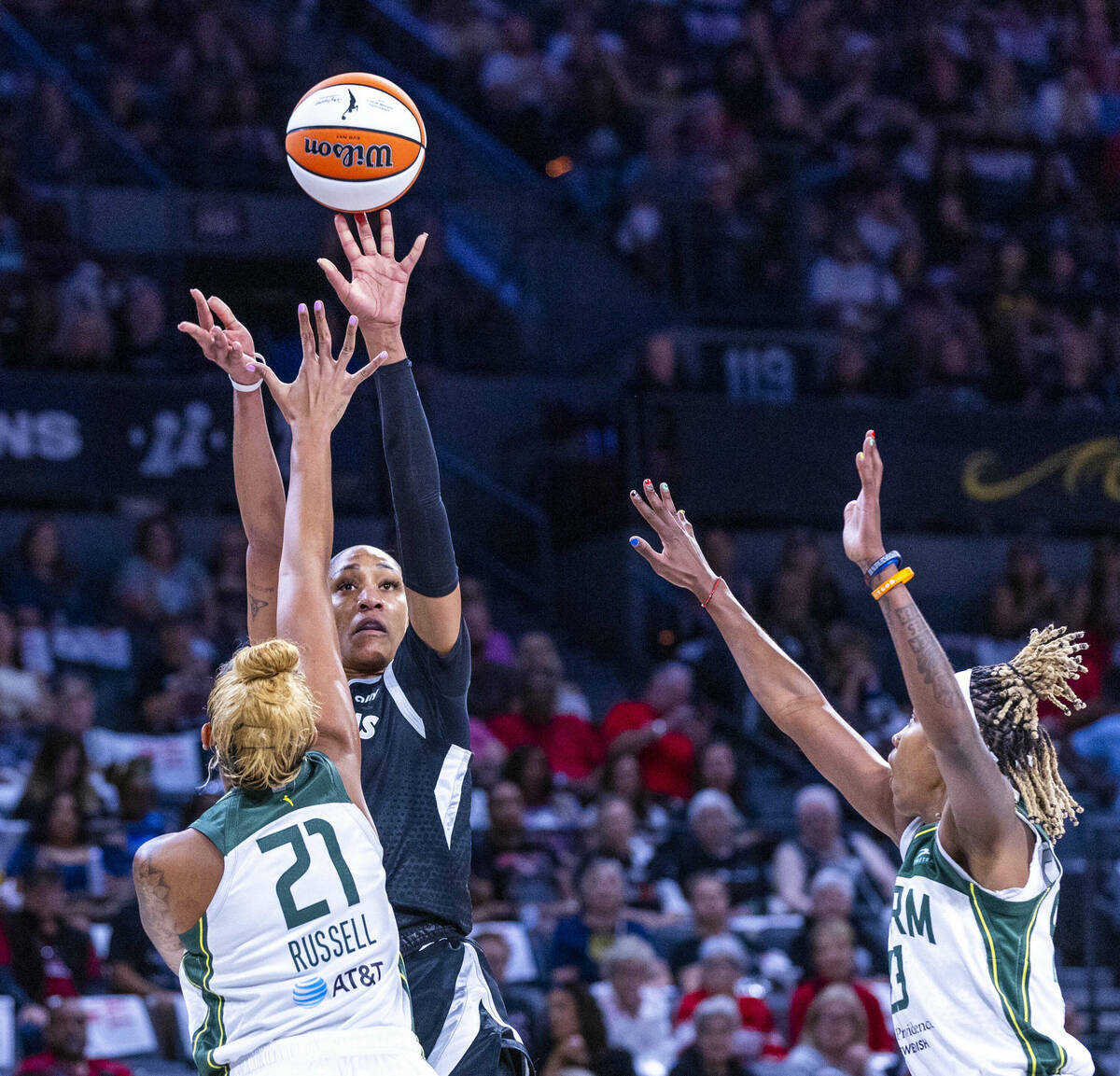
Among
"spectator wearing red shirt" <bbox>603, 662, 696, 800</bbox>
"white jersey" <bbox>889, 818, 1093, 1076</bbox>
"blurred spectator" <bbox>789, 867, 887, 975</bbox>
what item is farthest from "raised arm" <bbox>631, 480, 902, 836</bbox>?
"spectator wearing red shirt" <bbox>603, 662, 696, 800</bbox>

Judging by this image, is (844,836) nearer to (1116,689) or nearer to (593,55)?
(1116,689)

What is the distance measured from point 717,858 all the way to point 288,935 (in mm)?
6606

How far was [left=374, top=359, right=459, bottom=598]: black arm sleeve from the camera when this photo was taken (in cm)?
443

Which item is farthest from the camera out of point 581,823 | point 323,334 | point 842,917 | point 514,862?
point 581,823

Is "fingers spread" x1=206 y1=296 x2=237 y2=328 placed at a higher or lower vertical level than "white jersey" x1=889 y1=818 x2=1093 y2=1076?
higher

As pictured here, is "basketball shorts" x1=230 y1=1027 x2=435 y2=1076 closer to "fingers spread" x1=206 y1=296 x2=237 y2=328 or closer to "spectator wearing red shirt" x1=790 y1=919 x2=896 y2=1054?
"fingers spread" x1=206 y1=296 x2=237 y2=328

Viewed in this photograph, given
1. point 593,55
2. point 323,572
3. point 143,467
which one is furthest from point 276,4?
point 323,572

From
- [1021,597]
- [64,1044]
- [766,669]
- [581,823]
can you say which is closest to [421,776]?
[766,669]

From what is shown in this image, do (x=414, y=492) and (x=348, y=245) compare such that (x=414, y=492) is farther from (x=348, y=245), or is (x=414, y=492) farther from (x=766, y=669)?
(x=766, y=669)

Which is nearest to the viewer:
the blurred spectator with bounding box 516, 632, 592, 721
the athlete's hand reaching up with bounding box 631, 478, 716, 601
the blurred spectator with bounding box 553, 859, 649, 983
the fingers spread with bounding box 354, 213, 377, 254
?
the fingers spread with bounding box 354, 213, 377, 254

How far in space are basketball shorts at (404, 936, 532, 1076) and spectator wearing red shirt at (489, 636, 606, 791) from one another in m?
6.26

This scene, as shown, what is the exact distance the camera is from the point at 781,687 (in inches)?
193

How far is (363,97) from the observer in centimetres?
541

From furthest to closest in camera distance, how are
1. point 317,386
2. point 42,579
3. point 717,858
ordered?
point 42,579 → point 717,858 → point 317,386
